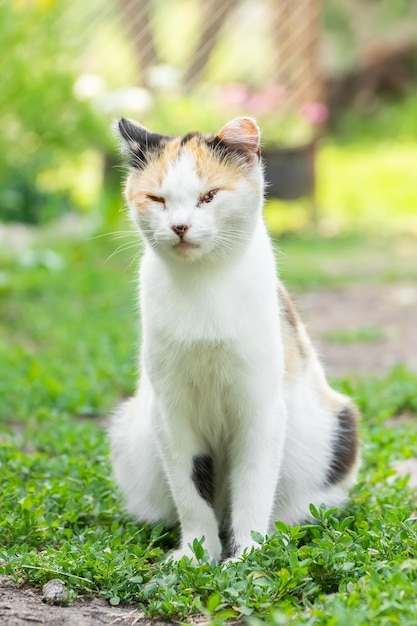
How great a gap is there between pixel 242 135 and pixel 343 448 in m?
1.16

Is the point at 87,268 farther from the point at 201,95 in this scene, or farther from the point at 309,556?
the point at 309,556

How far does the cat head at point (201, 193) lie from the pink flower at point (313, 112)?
751 cm

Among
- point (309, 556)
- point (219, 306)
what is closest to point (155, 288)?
point (219, 306)

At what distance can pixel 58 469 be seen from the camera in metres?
3.63

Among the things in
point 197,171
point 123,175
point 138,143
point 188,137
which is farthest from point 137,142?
point 123,175

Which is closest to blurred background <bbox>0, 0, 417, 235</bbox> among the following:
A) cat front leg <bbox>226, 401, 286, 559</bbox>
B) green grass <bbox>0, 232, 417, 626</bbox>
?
green grass <bbox>0, 232, 417, 626</bbox>

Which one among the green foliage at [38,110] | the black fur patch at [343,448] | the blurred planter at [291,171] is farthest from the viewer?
the blurred planter at [291,171]

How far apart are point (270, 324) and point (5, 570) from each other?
104cm

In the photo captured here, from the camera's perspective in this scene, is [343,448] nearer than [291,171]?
Yes

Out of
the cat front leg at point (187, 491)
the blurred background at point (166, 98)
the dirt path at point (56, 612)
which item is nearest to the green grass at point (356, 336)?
the blurred background at point (166, 98)

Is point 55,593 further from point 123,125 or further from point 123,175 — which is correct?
point 123,175

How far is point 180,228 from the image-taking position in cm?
265

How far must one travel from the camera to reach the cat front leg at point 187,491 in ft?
9.73

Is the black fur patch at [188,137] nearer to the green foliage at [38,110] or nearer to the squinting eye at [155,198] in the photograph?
the squinting eye at [155,198]
